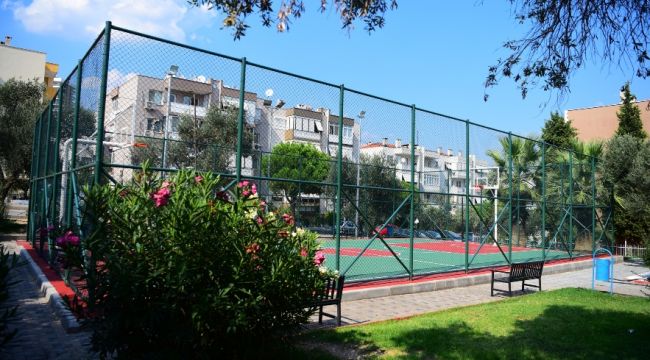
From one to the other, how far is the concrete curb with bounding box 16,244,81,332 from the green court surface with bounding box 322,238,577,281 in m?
5.07

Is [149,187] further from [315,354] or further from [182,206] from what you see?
[315,354]

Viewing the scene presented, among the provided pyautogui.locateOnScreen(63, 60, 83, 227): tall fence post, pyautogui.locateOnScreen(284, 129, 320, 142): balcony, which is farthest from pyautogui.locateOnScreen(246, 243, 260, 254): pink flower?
pyautogui.locateOnScreen(284, 129, 320, 142): balcony

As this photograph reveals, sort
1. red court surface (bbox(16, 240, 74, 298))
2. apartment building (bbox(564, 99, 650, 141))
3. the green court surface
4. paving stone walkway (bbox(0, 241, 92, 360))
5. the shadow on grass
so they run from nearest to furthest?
1. paving stone walkway (bbox(0, 241, 92, 360))
2. the shadow on grass
3. red court surface (bbox(16, 240, 74, 298))
4. the green court surface
5. apartment building (bbox(564, 99, 650, 141))

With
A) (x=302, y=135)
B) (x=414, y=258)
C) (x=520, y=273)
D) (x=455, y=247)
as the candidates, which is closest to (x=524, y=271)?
(x=520, y=273)

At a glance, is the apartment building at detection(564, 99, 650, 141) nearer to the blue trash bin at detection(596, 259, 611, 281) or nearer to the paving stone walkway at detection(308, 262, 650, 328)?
the paving stone walkway at detection(308, 262, 650, 328)

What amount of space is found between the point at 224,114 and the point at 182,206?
1539cm

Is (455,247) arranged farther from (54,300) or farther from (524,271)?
(54,300)

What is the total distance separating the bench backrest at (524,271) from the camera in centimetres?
989

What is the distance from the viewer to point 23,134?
19906 mm

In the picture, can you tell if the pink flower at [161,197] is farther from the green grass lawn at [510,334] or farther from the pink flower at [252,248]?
the green grass lawn at [510,334]

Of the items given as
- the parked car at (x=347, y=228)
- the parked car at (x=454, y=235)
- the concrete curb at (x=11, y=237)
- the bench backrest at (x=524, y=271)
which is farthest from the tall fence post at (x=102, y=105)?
the parked car at (x=454, y=235)

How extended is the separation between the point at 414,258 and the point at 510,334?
445 inches

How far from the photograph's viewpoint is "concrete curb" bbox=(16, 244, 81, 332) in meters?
5.61

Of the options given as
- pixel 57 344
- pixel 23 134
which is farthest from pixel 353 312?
pixel 23 134
